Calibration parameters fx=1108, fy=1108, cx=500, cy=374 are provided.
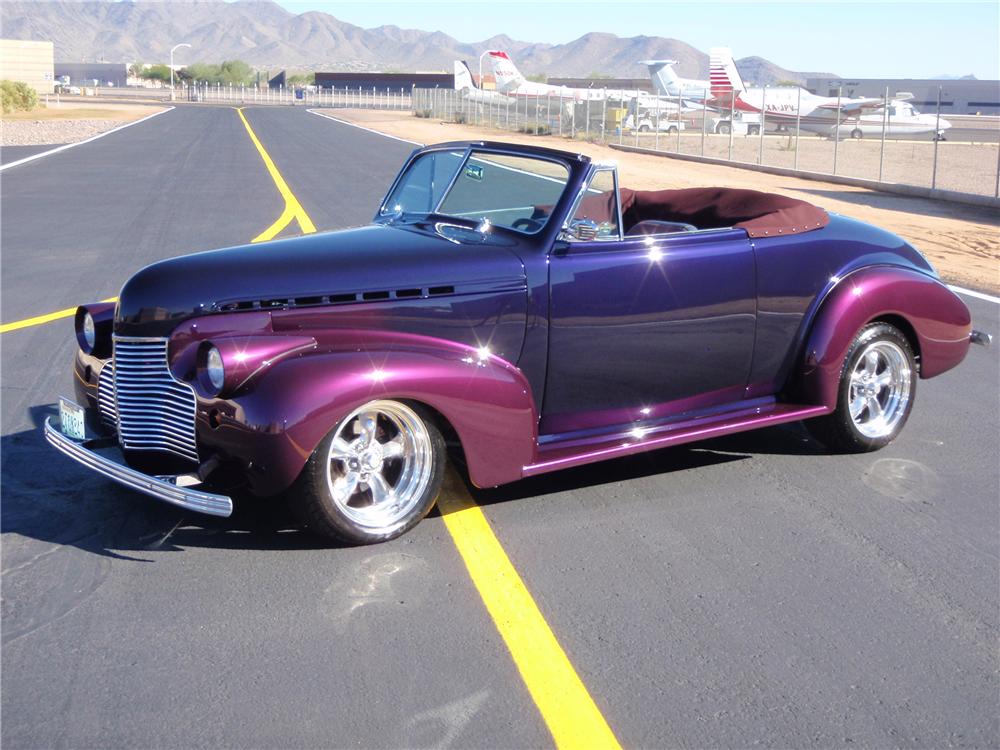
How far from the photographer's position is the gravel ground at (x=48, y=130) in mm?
34188

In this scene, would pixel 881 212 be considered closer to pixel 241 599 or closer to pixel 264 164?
pixel 264 164

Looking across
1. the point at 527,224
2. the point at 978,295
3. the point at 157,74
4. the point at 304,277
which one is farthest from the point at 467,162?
the point at 157,74

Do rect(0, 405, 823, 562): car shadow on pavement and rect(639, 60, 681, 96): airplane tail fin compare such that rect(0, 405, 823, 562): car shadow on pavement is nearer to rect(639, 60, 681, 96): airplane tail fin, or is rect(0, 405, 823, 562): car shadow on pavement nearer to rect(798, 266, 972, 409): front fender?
rect(798, 266, 972, 409): front fender

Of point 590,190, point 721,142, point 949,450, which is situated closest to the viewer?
point 590,190

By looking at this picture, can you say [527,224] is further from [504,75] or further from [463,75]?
[463,75]

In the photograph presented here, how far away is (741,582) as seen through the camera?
14.4ft

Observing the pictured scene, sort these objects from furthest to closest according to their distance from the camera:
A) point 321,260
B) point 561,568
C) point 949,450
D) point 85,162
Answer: point 85,162
point 949,450
point 321,260
point 561,568

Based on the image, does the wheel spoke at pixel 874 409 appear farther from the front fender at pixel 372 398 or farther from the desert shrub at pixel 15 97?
the desert shrub at pixel 15 97

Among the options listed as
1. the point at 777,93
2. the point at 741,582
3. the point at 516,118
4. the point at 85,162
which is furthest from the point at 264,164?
the point at 777,93

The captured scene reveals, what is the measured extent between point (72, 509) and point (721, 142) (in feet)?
137

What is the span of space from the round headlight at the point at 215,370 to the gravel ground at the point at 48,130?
102 ft

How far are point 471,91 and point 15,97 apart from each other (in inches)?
965

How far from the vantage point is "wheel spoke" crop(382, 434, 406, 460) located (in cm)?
466

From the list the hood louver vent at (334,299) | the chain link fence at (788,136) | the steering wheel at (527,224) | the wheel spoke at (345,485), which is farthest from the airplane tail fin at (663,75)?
the wheel spoke at (345,485)
